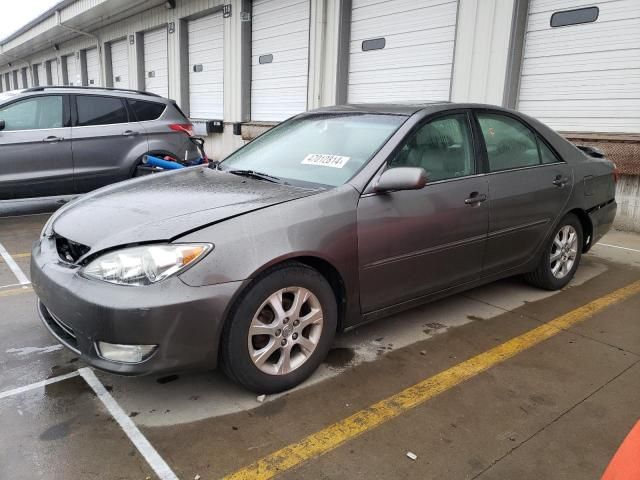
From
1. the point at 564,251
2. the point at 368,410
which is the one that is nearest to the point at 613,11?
the point at 564,251

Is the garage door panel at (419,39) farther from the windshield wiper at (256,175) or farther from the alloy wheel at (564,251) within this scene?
the windshield wiper at (256,175)

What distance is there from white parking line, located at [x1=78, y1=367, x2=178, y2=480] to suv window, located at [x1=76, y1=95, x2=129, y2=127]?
4.95 meters

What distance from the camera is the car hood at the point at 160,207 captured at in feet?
8.09

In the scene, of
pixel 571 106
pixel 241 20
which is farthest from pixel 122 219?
pixel 241 20

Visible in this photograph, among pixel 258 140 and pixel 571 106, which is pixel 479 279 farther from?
pixel 571 106

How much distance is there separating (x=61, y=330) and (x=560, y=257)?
374cm

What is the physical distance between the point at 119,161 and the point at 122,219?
4.97 meters

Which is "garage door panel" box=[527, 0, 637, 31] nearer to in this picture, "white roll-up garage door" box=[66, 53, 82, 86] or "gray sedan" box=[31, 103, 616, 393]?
"gray sedan" box=[31, 103, 616, 393]

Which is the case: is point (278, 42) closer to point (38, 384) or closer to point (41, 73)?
point (38, 384)

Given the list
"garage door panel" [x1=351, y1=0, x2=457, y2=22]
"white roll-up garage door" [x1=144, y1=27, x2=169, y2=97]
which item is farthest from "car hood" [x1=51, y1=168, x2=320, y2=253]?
"white roll-up garage door" [x1=144, y1=27, x2=169, y2=97]

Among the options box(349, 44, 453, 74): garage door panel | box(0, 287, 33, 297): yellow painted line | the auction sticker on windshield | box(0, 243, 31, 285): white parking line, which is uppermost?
box(349, 44, 453, 74): garage door panel

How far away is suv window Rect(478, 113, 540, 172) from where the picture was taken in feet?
12.0

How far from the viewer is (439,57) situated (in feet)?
28.1

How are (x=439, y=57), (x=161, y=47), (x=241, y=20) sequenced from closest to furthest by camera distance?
(x=439, y=57) → (x=241, y=20) → (x=161, y=47)
